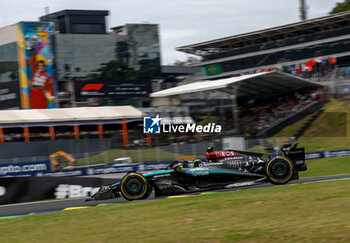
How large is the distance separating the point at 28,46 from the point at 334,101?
25.8 meters

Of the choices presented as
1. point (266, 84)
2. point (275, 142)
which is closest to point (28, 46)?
point (266, 84)

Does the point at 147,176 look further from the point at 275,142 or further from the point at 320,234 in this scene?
the point at 275,142

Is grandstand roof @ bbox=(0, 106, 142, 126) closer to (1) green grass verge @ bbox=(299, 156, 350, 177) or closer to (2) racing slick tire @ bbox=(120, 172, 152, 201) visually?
(1) green grass verge @ bbox=(299, 156, 350, 177)

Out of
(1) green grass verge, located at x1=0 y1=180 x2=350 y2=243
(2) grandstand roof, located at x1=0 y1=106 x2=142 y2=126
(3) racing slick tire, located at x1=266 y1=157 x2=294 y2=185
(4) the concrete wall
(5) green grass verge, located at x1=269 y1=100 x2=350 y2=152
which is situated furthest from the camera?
(2) grandstand roof, located at x1=0 y1=106 x2=142 y2=126

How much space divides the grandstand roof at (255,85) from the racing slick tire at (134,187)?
18.9 meters

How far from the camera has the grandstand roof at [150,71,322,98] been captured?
102 feet

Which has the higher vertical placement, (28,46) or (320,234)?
(28,46)

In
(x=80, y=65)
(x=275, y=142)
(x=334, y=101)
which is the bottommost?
(x=275, y=142)

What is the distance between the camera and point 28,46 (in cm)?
4038

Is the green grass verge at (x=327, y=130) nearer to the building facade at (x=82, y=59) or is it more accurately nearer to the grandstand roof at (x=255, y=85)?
the grandstand roof at (x=255, y=85)

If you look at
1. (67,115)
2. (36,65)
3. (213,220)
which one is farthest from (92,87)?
(213,220)

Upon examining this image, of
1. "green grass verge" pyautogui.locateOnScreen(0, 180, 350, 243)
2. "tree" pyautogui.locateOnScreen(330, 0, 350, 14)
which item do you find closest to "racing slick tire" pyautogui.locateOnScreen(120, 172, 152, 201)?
"green grass verge" pyautogui.locateOnScreen(0, 180, 350, 243)

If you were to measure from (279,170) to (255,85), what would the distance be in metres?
22.3

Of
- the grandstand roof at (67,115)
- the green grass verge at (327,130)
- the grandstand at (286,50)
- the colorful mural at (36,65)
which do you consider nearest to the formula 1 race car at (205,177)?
the green grass verge at (327,130)
